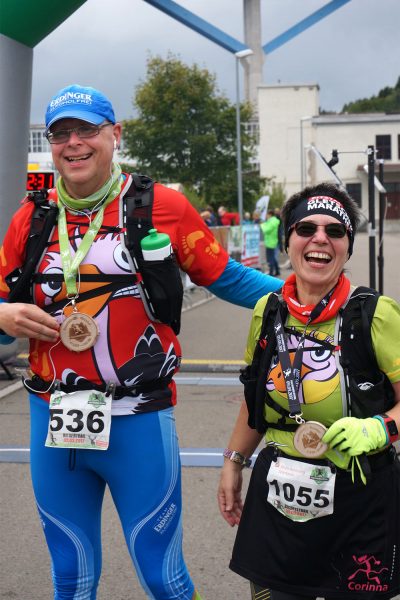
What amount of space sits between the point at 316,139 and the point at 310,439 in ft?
225

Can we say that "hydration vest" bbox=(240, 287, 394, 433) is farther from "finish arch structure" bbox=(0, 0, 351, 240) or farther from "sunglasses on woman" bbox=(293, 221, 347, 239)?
"finish arch structure" bbox=(0, 0, 351, 240)

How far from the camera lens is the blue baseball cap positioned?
259cm

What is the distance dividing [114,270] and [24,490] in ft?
10.2

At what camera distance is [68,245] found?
8.59 ft

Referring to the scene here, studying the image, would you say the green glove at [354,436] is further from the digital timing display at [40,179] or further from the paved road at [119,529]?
the digital timing display at [40,179]

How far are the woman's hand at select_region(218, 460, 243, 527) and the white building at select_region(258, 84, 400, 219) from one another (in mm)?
62405

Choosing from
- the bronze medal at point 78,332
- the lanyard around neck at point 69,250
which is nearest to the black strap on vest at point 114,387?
the bronze medal at point 78,332

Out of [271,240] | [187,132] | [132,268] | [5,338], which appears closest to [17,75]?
[5,338]

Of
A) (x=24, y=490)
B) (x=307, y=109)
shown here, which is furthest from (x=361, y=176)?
(x=24, y=490)

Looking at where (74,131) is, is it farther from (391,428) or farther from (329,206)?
(391,428)

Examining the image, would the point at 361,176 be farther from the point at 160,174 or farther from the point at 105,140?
the point at 105,140

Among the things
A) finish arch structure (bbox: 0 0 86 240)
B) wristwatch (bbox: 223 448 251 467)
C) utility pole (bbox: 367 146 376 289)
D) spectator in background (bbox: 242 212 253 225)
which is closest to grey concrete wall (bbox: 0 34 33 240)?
finish arch structure (bbox: 0 0 86 240)

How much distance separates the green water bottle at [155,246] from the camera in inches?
99.8

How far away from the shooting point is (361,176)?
66875mm
